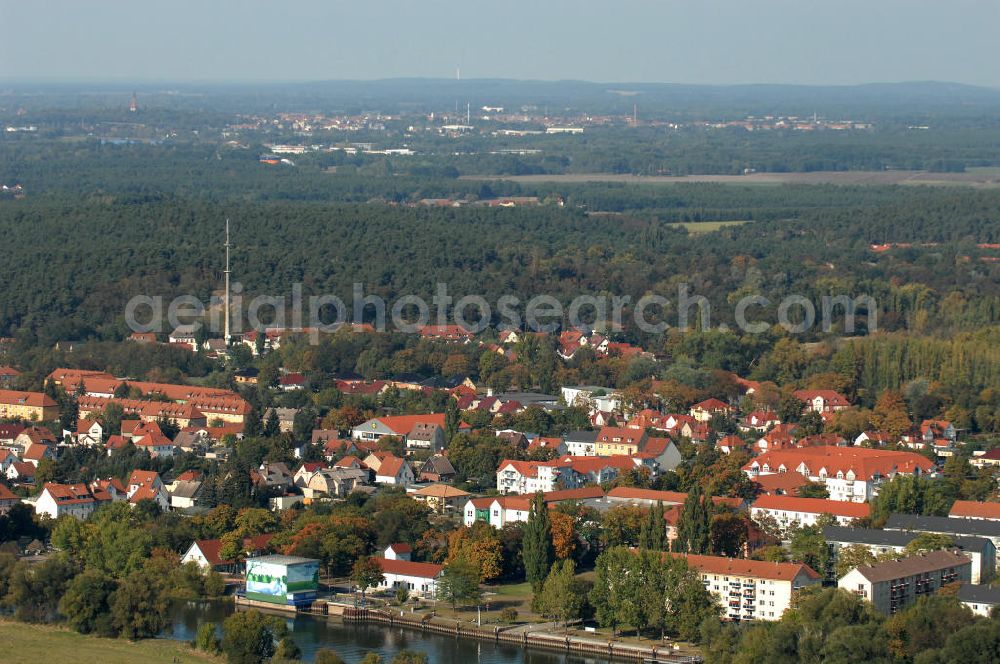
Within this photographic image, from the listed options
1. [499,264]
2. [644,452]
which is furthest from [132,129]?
[644,452]

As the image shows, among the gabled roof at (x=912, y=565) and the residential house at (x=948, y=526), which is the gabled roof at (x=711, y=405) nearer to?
the residential house at (x=948, y=526)

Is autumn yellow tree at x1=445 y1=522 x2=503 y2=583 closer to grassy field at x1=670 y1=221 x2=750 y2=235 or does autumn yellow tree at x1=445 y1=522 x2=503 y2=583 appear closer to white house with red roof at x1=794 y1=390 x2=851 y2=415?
white house with red roof at x1=794 y1=390 x2=851 y2=415

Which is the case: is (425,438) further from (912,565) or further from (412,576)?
(912,565)

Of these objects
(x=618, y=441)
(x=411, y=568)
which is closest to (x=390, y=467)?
(x=618, y=441)

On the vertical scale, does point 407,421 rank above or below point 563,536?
below

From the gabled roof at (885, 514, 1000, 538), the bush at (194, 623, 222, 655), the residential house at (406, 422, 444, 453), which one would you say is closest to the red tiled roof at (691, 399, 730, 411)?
the residential house at (406, 422, 444, 453)

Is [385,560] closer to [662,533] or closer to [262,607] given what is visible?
[262,607]
